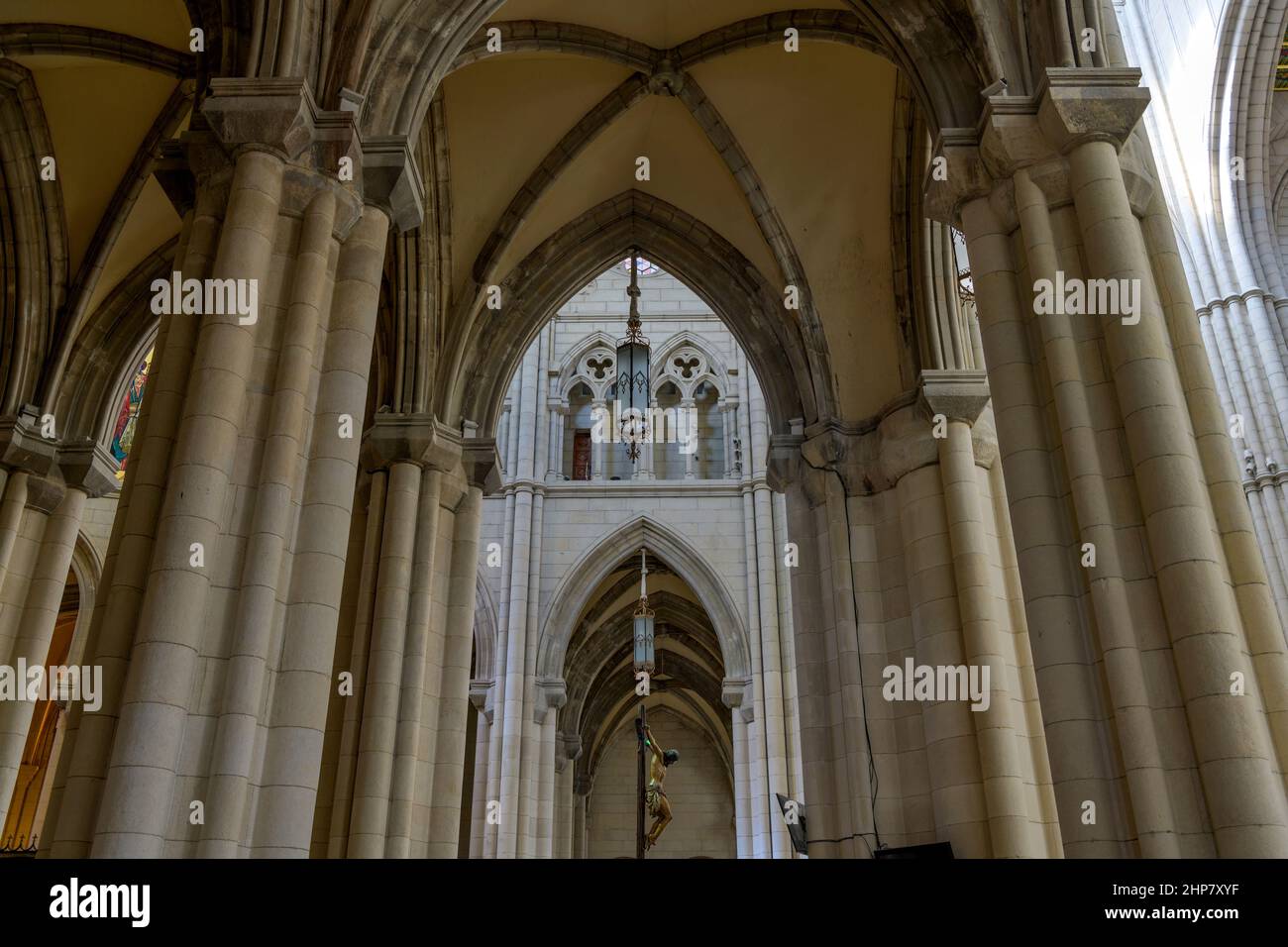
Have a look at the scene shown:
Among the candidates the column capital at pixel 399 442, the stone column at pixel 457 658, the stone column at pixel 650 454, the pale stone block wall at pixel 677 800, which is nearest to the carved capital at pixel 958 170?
the column capital at pixel 399 442

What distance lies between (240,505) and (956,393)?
656 cm

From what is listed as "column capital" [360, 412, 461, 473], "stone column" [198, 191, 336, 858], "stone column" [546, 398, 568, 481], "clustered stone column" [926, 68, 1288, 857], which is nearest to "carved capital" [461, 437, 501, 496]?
"column capital" [360, 412, 461, 473]

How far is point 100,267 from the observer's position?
10828 mm

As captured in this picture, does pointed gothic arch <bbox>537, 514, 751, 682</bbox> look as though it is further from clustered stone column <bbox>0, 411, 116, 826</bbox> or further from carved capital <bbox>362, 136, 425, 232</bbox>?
carved capital <bbox>362, 136, 425, 232</bbox>

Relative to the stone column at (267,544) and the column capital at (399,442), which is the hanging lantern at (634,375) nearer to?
the column capital at (399,442)

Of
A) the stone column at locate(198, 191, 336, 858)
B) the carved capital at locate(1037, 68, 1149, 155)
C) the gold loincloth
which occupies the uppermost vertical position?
the carved capital at locate(1037, 68, 1149, 155)

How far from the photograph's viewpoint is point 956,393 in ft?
32.0

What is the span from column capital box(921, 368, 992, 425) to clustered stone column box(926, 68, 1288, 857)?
9.83 ft

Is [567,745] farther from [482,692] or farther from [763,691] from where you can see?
[763,691]

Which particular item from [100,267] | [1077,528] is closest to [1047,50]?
[1077,528]

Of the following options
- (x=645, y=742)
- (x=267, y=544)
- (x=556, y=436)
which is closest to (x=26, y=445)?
(x=267, y=544)

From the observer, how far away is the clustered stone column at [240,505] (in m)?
4.98

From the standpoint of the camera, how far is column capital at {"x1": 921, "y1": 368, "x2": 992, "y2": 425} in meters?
9.70
